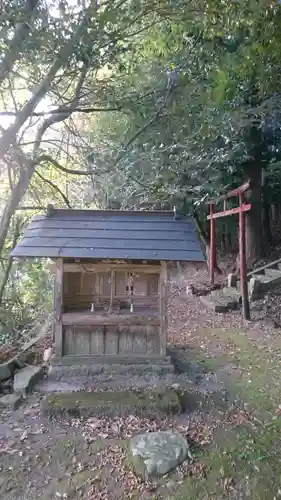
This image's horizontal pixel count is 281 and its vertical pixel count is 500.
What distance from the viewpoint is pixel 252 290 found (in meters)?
9.41

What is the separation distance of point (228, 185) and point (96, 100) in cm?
709

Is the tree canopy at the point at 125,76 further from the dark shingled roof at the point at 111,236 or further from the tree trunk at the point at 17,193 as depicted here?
the dark shingled roof at the point at 111,236

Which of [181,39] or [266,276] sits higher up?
[181,39]

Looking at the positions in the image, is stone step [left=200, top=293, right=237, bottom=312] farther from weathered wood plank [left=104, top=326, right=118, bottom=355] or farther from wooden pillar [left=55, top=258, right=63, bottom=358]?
wooden pillar [left=55, top=258, right=63, bottom=358]

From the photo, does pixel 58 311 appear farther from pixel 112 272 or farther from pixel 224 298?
pixel 224 298

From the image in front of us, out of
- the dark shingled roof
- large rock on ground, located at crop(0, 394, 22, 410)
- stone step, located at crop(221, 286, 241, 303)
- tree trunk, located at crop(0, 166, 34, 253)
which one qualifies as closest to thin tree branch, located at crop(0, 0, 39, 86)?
tree trunk, located at crop(0, 166, 34, 253)

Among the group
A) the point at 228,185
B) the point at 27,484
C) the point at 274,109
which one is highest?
the point at 274,109

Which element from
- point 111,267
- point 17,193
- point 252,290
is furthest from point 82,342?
point 252,290

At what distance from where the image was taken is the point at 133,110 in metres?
4.15

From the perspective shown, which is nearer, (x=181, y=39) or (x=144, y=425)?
(x=144, y=425)

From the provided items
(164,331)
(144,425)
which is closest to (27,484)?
(144,425)

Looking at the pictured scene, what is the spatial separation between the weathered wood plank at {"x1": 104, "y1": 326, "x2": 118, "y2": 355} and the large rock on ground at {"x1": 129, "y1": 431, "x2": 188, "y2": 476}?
1787 mm

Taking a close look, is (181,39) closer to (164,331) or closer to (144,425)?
(164,331)

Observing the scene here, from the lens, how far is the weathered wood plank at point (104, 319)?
561 centimetres
